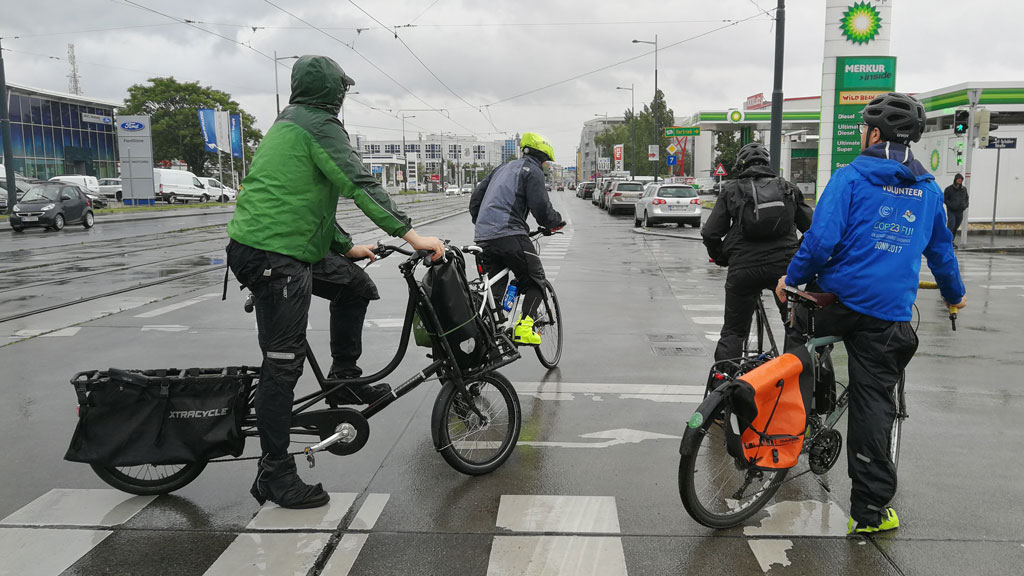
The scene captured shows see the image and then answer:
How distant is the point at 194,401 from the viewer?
3.55 metres

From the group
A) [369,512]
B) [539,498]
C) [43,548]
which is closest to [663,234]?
[539,498]

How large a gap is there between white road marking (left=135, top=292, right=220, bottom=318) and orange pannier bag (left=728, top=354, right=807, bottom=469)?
724cm

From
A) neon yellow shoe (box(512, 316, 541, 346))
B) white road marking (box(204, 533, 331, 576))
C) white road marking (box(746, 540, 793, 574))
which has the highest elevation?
neon yellow shoe (box(512, 316, 541, 346))

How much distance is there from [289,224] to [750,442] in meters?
2.16

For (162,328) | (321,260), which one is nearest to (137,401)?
(321,260)

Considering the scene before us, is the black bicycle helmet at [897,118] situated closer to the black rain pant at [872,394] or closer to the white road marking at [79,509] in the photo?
the black rain pant at [872,394]

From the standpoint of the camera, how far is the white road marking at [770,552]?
3123mm

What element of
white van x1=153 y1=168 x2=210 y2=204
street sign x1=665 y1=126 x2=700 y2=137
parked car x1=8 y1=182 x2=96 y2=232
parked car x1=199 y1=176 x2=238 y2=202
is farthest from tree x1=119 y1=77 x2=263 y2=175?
parked car x1=8 y1=182 x2=96 y2=232

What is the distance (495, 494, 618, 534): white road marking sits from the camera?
11.2 feet

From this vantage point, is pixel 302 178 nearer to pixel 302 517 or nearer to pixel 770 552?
pixel 302 517

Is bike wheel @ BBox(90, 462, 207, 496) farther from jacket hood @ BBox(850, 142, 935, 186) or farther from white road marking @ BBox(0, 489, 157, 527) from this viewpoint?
jacket hood @ BBox(850, 142, 935, 186)

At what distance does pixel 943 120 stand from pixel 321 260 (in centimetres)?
2803

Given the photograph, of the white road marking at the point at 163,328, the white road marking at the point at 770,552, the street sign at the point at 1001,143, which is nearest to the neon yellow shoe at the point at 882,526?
the white road marking at the point at 770,552

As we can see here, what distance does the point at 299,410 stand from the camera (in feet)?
12.4
